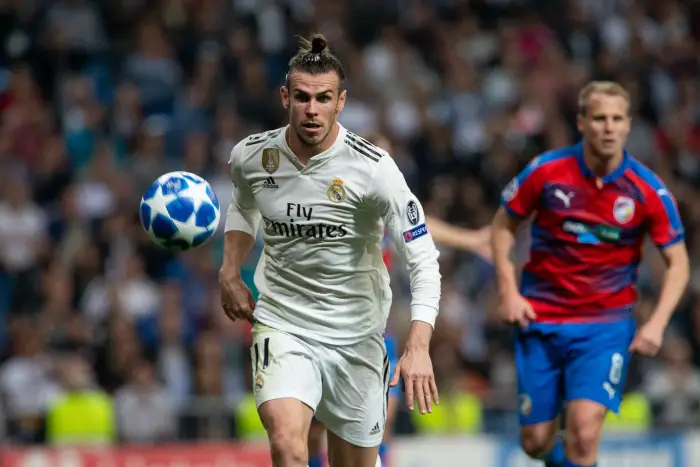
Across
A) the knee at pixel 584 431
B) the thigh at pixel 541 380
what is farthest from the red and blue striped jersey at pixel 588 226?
the knee at pixel 584 431

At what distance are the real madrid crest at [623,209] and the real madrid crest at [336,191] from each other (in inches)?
80.8

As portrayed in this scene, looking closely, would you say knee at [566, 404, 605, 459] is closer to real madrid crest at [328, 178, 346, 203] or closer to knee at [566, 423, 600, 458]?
knee at [566, 423, 600, 458]

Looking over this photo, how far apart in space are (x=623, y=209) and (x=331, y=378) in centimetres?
218

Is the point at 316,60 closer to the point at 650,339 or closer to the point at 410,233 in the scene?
the point at 410,233

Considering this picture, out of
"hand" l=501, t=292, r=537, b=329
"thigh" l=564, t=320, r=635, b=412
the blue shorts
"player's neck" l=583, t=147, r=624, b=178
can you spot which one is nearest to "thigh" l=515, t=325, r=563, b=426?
the blue shorts

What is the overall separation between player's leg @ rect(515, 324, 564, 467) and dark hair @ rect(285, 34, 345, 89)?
2.38 metres

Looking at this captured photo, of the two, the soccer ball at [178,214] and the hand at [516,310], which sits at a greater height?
the soccer ball at [178,214]

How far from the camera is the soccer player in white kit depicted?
602 cm

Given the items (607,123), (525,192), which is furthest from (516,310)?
(607,123)

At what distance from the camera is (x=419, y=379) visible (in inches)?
225

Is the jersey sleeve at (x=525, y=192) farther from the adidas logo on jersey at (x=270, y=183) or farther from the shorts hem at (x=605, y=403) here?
the adidas logo on jersey at (x=270, y=183)

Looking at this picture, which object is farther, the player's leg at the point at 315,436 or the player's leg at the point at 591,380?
the player's leg at the point at 315,436

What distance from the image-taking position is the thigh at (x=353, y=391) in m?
A: 6.30

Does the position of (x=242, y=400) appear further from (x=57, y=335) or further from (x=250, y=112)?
(x=250, y=112)
